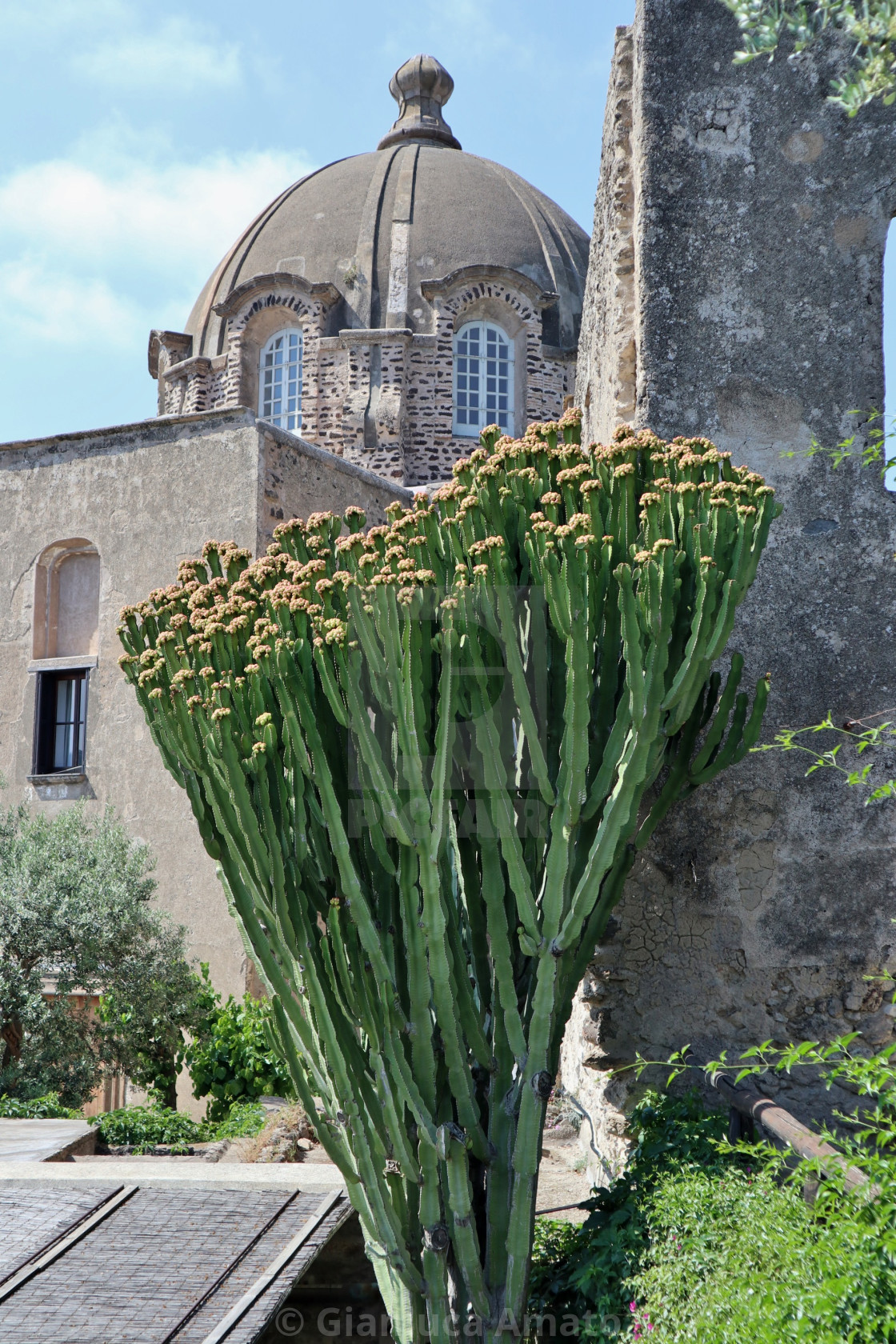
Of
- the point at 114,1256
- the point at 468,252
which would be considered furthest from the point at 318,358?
Result: the point at 114,1256

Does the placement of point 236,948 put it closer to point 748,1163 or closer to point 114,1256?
point 114,1256

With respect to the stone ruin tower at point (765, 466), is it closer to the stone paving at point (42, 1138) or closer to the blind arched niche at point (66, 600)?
the stone paving at point (42, 1138)

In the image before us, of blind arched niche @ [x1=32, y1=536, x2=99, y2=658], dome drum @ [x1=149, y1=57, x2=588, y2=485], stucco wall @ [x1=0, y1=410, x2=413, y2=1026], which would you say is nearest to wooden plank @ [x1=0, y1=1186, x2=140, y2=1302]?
stucco wall @ [x1=0, y1=410, x2=413, y2=1026]

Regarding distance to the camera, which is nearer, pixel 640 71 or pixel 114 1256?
pixel 114 1256

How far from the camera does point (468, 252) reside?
1764 cm

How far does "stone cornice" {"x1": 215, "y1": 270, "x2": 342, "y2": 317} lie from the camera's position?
56.1 ft

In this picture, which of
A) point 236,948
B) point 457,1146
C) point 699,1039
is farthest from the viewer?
point 236,948

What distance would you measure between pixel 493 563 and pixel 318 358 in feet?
46.1

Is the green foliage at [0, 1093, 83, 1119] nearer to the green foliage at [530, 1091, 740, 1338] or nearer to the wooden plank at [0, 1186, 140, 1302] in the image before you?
the wooden plank at [0, 1186, 140, 1302]

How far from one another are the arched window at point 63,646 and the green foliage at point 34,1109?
170 inches

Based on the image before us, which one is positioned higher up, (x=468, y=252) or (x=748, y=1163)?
(x=468, y=252)

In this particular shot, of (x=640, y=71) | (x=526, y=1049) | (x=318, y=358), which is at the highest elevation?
(x=318, y=358)

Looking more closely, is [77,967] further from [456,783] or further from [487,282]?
[487,282]

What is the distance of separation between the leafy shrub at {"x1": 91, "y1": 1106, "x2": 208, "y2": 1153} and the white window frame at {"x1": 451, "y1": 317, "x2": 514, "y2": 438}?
38.5 ft
